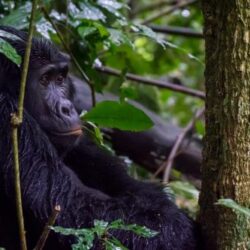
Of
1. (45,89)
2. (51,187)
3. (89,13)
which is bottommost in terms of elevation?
(51,187)

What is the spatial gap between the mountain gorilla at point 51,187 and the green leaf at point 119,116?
0.83ft

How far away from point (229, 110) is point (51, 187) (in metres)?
0.60

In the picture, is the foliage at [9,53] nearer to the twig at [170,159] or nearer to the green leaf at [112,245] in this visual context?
the green leaf at [112,245]

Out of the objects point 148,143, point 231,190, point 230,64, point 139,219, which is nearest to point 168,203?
point 139,219

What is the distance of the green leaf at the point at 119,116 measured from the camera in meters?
1.87

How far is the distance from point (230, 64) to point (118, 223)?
0.48 metres

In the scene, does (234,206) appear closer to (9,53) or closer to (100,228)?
(100,228)

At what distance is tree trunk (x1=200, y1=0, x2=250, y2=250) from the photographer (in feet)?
5.66

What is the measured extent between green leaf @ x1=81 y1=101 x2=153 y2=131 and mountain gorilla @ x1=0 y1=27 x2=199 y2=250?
10.0 inches

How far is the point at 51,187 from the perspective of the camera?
204 cm

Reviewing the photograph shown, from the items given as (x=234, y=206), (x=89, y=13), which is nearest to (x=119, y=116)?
(x=234, y=206)

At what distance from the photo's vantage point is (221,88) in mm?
1753

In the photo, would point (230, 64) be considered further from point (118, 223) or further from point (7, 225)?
point (7, 225)

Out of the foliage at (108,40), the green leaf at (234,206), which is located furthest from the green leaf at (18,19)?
the green leaf at (234,206)
